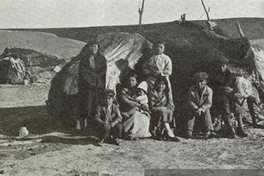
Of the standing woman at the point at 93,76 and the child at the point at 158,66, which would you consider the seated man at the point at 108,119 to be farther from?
the child at the point at 158,66

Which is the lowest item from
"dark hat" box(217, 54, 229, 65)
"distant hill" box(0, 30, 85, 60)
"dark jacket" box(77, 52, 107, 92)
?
"dark jacket" box(77, 52, 107, 92)

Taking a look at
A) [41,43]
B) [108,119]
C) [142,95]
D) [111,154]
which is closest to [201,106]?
[142,95]

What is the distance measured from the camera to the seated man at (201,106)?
22.4 feet

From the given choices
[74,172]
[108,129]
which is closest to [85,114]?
[108,129]

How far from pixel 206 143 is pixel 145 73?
171 cm

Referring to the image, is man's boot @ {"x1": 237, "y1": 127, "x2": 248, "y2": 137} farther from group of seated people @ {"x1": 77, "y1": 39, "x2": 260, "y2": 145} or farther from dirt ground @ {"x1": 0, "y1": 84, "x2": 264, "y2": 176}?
dirt ground @ {"x1": 0, "y1": 84, "x2": 264, "y2": 176}

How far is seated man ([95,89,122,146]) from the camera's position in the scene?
6484 mm

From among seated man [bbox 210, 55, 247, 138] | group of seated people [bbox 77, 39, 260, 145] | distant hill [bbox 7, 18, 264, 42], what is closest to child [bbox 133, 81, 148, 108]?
group of seated people [bbox 77, 39, 260, 145]

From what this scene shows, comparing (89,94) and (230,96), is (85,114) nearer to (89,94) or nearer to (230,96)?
(89,94)

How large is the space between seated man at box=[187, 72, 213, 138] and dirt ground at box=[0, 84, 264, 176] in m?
0.24

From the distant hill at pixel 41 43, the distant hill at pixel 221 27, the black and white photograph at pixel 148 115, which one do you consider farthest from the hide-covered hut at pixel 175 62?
the distant hill at pixel 221 27

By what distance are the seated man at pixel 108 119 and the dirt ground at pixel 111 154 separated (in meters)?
0.20

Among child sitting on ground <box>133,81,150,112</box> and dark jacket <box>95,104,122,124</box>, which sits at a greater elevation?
child sitting on ground <box>133,81,150,112</box>

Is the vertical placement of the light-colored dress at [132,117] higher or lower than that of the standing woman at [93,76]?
lower
